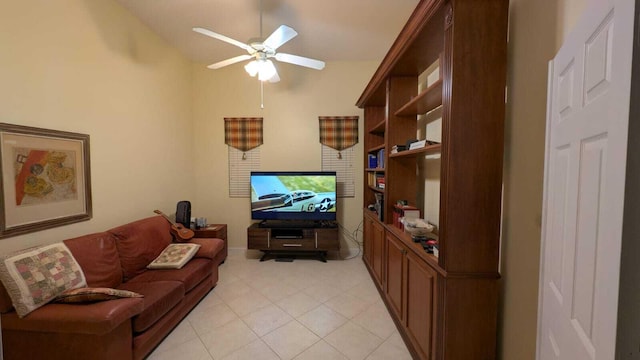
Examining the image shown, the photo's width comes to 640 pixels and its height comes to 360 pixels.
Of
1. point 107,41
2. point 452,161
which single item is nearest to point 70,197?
point 107,41

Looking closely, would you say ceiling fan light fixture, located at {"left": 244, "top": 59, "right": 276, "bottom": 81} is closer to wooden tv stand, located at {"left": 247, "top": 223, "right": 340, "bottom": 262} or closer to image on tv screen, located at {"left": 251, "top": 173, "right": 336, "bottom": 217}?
image on tv screen, located at {"left": 251, "top": 173, "right": 336, "bottom": 217}

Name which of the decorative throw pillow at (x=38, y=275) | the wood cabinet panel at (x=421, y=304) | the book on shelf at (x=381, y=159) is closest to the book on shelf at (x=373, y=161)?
the book on shelf at (x=381, y=159)

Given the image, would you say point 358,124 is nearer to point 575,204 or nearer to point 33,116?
point 575,204

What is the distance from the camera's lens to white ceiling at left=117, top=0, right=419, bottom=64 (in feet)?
7.79

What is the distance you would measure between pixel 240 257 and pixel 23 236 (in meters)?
2.31

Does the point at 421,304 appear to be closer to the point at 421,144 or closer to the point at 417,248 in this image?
the point at 417,248

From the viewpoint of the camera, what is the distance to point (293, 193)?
11.5ft

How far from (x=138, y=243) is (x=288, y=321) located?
1.66 meters

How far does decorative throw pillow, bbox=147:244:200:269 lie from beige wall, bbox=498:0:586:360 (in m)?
2.66

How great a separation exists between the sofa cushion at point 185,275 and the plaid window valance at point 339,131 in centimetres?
239

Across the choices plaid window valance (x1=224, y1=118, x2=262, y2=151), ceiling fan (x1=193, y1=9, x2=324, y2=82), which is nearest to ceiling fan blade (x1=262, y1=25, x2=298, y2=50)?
ceiling fan (x1=193, y1=9, x2=324, y2=82)

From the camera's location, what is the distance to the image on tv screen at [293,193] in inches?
138

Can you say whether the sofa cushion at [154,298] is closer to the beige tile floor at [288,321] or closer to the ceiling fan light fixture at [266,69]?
the beige tile floor at [288,321]

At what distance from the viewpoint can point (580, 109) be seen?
0.68 meters
